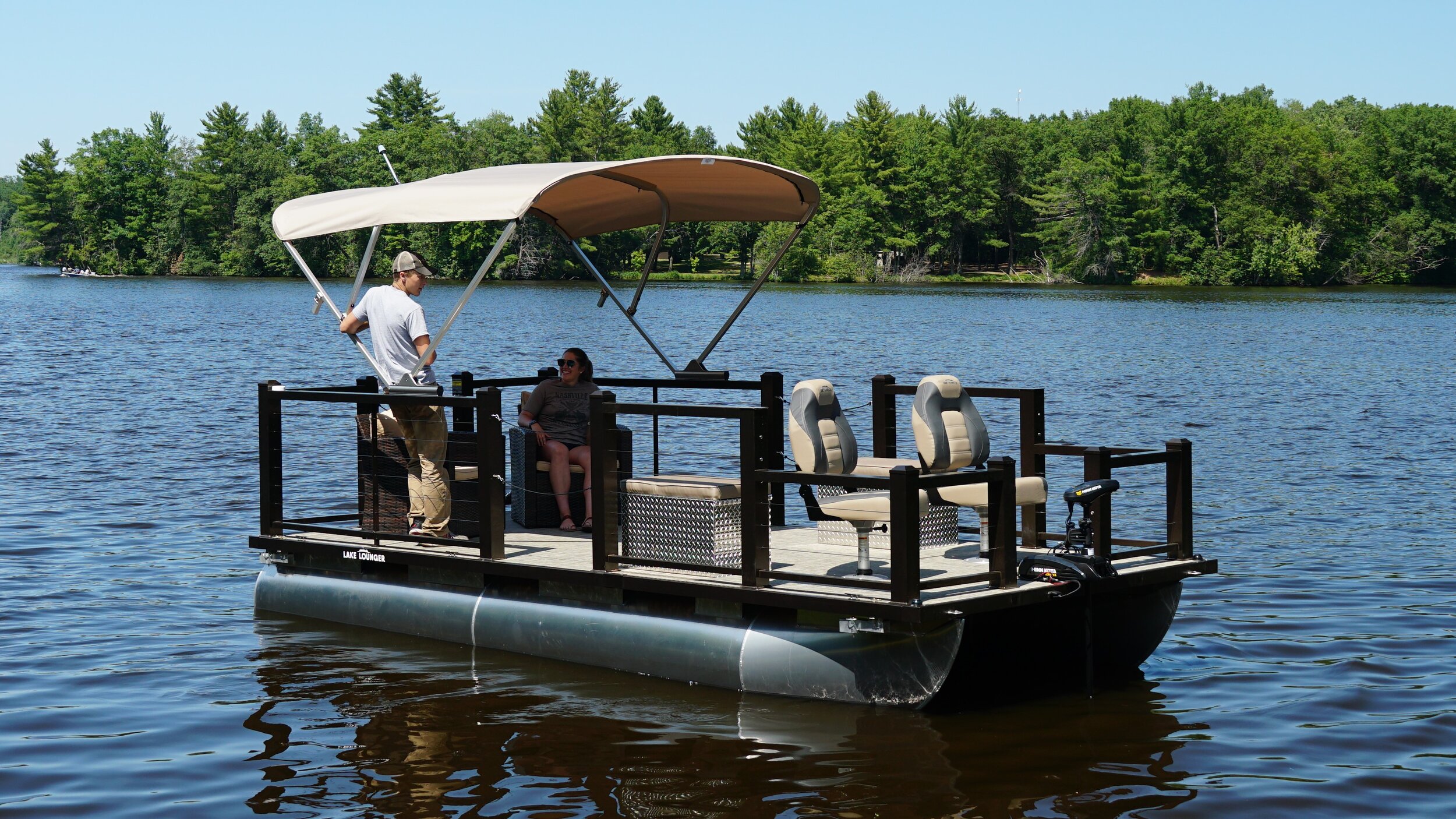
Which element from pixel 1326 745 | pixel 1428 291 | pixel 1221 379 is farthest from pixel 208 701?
pixel 1428 291

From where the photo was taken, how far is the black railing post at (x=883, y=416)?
34.0 feet

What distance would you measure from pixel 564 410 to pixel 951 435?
8.60ft

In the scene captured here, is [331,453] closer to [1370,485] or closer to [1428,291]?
[1370,485]

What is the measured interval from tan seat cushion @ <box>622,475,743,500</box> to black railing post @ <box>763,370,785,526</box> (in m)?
0.98

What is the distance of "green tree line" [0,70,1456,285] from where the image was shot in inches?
3506

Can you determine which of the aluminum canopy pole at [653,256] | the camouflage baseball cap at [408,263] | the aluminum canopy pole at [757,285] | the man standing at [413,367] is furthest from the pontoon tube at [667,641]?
the aluminum canopy pole at [653,256]

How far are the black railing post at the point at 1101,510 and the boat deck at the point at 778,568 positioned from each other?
19 cm

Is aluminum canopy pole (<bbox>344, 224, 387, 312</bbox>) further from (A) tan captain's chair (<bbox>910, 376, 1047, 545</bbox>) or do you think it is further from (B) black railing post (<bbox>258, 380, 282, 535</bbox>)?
(A) tan captain's chair (<bbox>910, 376, 1047, 545</bbox>)

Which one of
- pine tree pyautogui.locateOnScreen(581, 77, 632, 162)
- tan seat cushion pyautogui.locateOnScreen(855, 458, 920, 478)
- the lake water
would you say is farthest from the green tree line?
tan seat cushion pyautogui.locateOnScreen(855, 458, 920, 478)

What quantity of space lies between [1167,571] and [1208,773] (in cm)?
132

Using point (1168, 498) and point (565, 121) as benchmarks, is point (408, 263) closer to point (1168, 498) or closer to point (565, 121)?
point (1168, 498)

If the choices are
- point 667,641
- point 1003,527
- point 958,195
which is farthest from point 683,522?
point 958,195

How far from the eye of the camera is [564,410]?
33.0ft

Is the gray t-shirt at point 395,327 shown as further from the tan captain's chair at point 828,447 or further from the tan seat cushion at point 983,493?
the tan seat cushion at point 983,493
